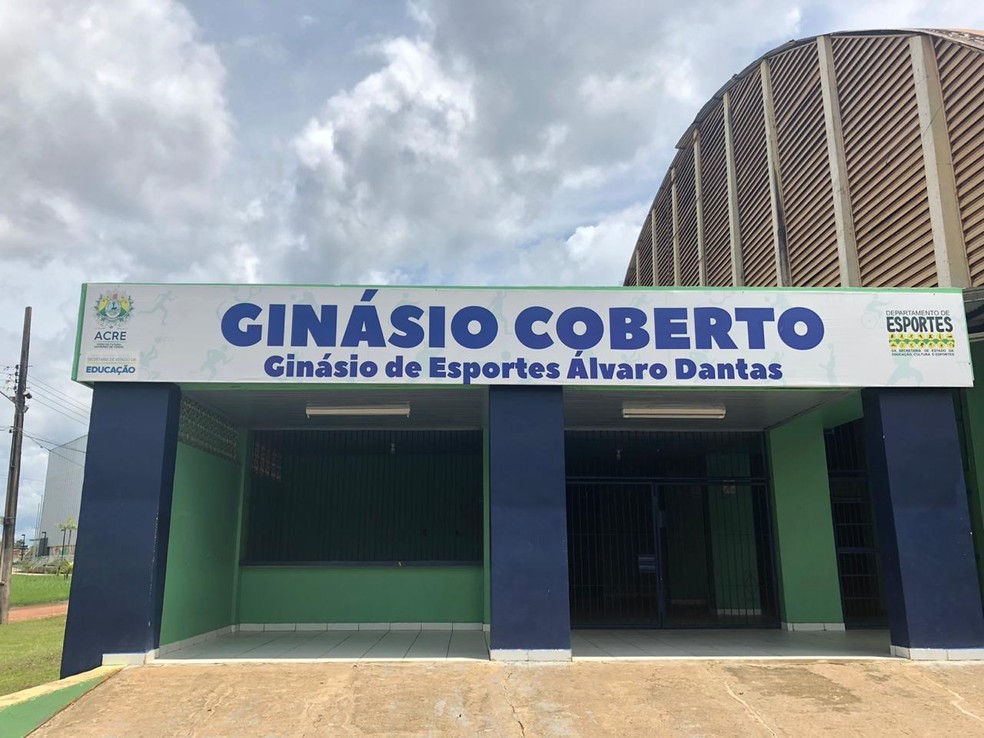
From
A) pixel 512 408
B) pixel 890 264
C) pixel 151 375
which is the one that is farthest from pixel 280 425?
pixel 890 264

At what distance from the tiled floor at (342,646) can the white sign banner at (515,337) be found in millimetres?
3201

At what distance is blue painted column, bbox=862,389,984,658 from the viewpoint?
8305mm

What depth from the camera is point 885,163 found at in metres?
12.2

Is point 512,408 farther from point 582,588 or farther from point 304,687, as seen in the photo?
point 582,588

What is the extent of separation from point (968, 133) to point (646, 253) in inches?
603

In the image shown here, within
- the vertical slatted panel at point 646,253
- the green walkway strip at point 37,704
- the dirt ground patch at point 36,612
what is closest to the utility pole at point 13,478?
the dirt ground patch at point 36,612

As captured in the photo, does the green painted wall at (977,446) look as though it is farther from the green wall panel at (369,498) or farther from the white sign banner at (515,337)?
the green wall panel at (369,498)

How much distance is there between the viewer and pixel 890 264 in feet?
39.4

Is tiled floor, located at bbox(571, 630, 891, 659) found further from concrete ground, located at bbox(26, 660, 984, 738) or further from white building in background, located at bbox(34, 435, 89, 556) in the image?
white building in background, located at bbox(34, 435, 89, 556)

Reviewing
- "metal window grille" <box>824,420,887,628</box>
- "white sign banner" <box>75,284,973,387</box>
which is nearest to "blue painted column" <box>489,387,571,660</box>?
"white sign banner" <box>75,284,973,387</box>

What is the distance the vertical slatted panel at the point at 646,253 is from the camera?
25172 mm

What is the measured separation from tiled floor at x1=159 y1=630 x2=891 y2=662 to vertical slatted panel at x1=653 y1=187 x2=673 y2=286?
14.0m

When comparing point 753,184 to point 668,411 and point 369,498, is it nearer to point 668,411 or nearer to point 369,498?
point 668,411

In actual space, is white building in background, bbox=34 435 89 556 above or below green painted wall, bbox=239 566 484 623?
above
